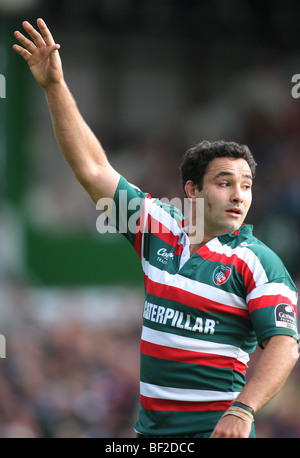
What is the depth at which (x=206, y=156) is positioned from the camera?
396 centimetres

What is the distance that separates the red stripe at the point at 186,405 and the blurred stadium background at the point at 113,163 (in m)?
4.37

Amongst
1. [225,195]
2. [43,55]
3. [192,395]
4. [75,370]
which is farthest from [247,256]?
[75,370]

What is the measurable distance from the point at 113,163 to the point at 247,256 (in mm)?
11406

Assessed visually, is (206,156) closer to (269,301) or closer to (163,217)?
(163,217)

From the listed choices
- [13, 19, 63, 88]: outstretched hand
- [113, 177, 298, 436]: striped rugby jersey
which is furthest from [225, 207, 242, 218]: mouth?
[13, 19, 63, 88]: outstretched hand

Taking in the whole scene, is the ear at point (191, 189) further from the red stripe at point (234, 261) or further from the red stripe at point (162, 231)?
the red stripe at point (234, 261)

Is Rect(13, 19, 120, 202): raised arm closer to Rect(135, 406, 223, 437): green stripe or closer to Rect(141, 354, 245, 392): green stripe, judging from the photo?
Rect(141, 354, 245, 392): green stripe

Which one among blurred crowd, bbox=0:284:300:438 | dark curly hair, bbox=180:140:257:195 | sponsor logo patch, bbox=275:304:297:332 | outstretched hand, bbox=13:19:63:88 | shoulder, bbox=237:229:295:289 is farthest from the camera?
blurred crowd, bbox=0:284:300:438

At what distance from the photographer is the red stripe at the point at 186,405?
3.69 m

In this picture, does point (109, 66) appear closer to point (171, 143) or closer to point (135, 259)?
point (171, 143)

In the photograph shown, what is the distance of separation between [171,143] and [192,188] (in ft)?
35.4

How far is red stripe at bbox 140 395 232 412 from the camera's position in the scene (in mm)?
3686

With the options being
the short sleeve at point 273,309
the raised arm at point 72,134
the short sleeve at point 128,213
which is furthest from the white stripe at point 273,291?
the raised arm at point 72,134

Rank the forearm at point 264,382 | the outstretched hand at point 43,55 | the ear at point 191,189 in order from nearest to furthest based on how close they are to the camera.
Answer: the forearm at point 264,382 → the ear at point 191,189 → the outstretched hand at point 43,55
